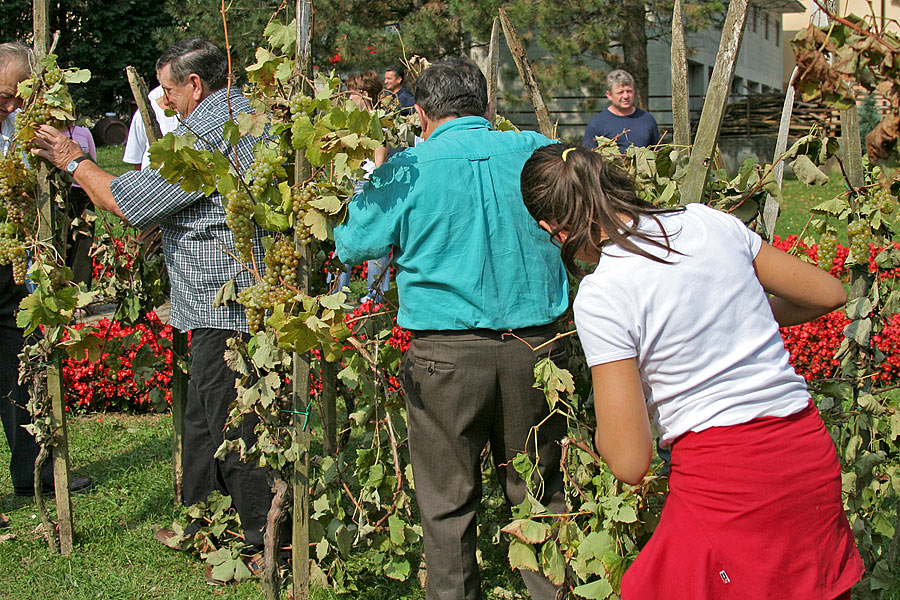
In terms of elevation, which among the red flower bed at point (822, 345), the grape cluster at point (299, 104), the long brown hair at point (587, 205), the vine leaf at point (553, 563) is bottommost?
the red flower bed at point (822, 345)

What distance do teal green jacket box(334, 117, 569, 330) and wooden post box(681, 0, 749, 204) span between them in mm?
532

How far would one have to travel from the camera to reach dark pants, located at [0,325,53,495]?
4133 mm

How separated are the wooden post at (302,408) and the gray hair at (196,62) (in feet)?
1.93

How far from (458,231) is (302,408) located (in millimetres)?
876

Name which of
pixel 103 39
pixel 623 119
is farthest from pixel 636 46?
pixel 103 39

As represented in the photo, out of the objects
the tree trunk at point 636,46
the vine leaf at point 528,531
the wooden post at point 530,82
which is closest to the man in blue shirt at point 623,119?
the wooden post at point 530,82

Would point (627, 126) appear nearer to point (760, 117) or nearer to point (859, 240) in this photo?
point (859, 240)

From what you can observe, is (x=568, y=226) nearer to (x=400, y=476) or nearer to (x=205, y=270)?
(x=400, y=476)

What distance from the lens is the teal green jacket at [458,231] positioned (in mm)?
2449

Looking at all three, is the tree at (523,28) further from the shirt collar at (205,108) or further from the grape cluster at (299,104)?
the grape cluster at (299,104)

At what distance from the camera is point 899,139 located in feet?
4.94

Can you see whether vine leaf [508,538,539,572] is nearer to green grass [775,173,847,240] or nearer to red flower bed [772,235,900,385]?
red flower bed [772,235,900,385]

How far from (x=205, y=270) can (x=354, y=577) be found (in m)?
1.32

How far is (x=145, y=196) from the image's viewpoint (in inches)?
117
